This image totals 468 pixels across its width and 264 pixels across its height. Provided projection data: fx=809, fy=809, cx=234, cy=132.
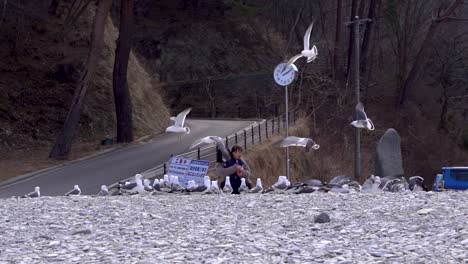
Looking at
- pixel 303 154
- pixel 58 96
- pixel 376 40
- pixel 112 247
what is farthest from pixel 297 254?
pixel 376 40

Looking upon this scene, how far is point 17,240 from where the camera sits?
10773mm

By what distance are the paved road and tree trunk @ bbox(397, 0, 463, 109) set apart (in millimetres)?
18284

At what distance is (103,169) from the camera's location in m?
27.1

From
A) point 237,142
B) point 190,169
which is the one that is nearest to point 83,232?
point 190,169

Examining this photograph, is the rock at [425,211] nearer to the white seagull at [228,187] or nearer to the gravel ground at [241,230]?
the gravel ground at [241,230]

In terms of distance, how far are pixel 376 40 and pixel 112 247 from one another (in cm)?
5126

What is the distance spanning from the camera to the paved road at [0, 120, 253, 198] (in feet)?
77.6

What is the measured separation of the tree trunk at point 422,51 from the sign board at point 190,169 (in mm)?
32061

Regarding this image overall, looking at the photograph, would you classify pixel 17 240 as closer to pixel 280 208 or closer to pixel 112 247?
pixel 112 247

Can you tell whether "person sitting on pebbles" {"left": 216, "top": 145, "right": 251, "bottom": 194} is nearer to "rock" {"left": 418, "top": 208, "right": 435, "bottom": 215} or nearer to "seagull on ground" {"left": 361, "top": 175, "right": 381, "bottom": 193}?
"seagull on ground" {"left": 361, "top": 175, "right": 381, "bottom": 193}

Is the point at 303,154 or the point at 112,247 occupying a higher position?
the point at 112,247

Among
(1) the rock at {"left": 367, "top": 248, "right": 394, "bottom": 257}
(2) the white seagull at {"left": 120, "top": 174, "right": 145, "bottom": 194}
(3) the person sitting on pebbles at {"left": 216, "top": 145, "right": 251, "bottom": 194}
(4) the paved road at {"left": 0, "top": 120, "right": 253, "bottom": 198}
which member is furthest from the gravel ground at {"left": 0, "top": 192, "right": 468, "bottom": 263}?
(4) the paved road at {"left": 0, "top": 120, "right": 253, "bottom": 198}

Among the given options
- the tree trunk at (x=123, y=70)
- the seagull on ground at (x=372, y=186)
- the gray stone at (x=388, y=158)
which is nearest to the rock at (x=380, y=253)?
the seagull on ground at (x=372, y=186)

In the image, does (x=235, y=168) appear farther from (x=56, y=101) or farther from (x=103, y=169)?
(x=56, y=101)
